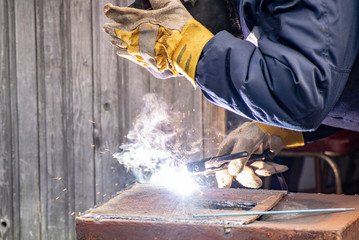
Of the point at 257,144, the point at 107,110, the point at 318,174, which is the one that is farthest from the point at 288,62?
the point at 318,174

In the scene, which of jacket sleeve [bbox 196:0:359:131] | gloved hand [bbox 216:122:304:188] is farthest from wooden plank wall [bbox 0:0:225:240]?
jacket sleeve [bbox 196:0:359:131]

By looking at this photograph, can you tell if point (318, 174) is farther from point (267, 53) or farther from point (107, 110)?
point (267, 53)

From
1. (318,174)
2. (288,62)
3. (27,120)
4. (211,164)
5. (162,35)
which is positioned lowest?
(318,174)

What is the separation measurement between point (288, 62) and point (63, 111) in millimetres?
2077

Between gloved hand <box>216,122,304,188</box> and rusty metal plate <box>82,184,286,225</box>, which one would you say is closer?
rusty metal plate <box>82,184,286,225</box>

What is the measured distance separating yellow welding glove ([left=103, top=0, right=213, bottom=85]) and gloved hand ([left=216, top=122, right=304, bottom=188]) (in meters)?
0.65

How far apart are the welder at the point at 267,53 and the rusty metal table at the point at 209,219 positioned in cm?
34

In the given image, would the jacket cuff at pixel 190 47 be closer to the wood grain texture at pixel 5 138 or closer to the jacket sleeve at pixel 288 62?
the jacket sleeve at pixel 288 62

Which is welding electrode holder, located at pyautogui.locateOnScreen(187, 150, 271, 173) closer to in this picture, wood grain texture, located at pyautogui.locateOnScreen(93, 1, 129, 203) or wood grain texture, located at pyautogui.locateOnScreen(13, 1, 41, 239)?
wood grain texture, located at pyautogui.locateOnScreen(93, 1, 129, 203)

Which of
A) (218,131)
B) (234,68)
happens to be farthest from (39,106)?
(234,68)

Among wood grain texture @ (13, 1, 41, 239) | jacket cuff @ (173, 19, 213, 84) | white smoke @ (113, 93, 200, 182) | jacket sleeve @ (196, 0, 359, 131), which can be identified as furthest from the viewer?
wood grain texture @ (13, 1, 41, 239)

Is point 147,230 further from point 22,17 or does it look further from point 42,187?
point 22,17

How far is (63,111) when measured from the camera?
10.9ft

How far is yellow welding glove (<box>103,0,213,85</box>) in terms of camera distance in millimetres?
1786
